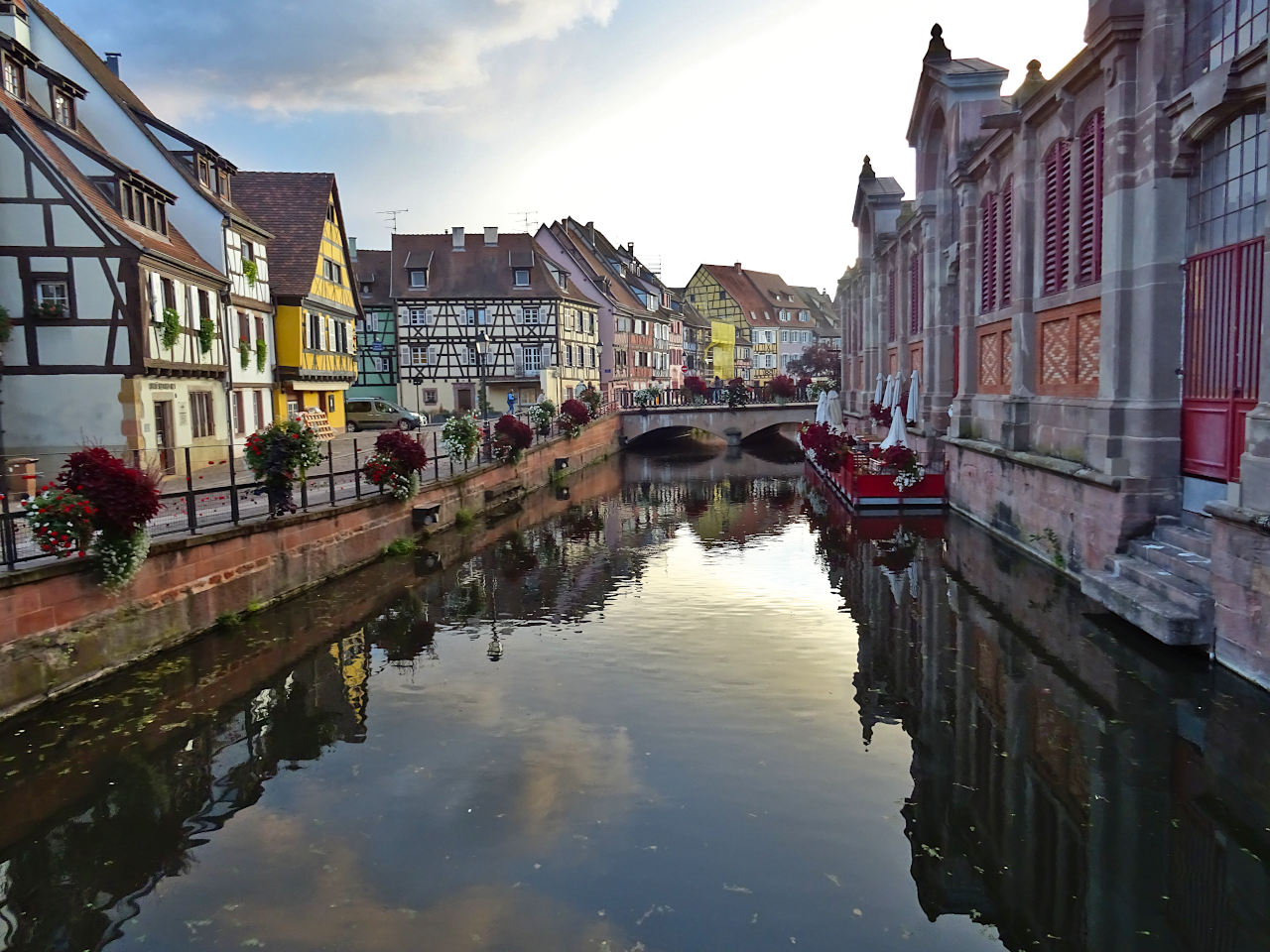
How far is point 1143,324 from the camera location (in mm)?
14023

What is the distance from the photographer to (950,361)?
27.2 meters

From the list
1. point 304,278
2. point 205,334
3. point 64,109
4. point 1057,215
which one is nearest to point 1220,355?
point 1057,215

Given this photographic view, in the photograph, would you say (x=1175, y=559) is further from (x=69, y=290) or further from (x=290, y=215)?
(x=290, y=215)

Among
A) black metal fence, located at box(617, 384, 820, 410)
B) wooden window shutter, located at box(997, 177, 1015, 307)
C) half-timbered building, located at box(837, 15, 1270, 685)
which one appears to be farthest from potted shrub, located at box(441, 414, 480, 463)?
black metal fence, located at box(617, 384, 820, 410)

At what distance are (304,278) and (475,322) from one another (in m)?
20.8

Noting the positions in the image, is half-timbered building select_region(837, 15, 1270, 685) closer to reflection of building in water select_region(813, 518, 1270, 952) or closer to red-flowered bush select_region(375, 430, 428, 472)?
reflection of building in water select_region(813, 518, 1270, 952)

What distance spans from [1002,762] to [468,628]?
8637 millimetres

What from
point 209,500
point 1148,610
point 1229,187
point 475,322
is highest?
point 475,322

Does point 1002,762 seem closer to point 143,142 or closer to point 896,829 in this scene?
point 896,829

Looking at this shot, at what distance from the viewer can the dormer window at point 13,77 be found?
2116 centimetres

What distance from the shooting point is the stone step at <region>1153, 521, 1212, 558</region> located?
1224cm

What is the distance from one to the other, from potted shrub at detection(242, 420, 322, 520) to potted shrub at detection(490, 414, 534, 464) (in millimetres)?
13743

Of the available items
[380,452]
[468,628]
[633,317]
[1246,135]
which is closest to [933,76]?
[1246,135]

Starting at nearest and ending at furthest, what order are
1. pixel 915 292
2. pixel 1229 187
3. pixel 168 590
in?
1. pixel 1229 187
2. pixel 168 590
3. pixel 915 292
